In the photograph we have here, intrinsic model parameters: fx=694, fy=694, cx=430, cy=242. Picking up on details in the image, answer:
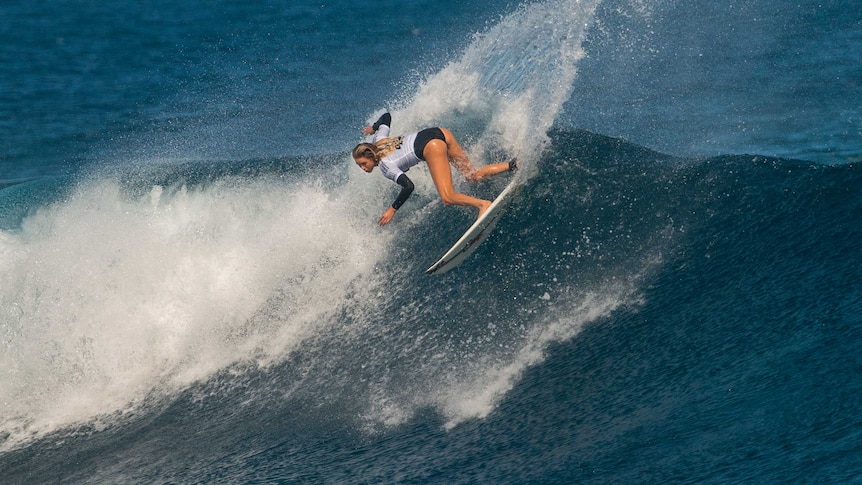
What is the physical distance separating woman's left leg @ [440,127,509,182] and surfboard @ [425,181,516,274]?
23 cm

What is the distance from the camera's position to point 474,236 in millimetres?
7215

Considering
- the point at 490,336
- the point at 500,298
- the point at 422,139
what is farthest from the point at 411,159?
the point at 490,336

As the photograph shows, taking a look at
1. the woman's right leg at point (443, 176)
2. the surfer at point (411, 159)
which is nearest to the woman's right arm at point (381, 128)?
the surfer at point (411, 159)

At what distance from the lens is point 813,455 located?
546cm

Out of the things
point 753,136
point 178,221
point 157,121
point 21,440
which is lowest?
point 753,136

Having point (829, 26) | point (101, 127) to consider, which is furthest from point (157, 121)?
point (829, 26)

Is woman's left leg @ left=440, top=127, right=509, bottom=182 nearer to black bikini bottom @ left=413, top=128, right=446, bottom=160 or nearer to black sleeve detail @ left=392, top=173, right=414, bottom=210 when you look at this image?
black bikini bottom @ left=413, top=128, right=446, bottom=160

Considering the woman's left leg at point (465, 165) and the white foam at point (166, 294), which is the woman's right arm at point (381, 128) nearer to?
the woman's left leg at point (465, 165)

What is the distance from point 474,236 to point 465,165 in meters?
Answer: 1.00

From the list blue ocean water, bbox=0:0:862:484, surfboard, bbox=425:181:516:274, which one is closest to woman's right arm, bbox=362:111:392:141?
blue ocean water, bbox=0:0:862:484

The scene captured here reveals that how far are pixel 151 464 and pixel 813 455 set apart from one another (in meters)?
5.81

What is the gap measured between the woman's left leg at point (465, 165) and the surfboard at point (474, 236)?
9.1 inches

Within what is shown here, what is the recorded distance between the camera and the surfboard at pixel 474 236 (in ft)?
23.3

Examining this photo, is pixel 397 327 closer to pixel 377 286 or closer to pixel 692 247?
pixel 377 286
